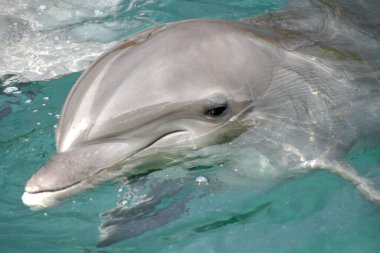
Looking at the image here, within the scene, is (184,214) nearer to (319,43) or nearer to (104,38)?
(319,43)

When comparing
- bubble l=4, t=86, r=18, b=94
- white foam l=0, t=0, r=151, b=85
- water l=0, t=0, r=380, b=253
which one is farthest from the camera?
white foam l=0, t=0, r=151, b=85

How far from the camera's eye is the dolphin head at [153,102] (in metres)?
3.57

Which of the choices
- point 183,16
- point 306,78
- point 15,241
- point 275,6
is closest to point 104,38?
point 183,16

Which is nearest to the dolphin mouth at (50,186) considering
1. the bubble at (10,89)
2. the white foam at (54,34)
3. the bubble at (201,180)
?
the bubble at (201,180)

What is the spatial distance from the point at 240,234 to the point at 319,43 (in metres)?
1.92

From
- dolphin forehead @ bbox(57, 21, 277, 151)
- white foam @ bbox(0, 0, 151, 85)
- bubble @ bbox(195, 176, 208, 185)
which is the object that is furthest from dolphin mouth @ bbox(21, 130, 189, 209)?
white foam @ bbox(0, 0, 151, 85)

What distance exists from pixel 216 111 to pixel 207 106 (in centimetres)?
10

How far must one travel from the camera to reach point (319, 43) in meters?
4.80

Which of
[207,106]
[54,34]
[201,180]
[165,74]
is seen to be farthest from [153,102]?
[54,34]

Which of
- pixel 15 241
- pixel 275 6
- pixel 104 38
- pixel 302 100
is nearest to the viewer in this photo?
pixel 302 100

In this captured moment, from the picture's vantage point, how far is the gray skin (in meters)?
3.59

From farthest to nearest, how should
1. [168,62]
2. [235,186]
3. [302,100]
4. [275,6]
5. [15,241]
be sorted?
1. [275,6]
2. [15,241]
3. [235,186]
4. [302,100]
5. [168,62]

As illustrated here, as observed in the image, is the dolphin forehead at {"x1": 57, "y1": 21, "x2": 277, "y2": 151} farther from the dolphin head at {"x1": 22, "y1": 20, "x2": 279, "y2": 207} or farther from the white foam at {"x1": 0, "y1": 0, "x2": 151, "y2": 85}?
the white foam at {"x1": 0, "y1": 0, "x2": 151, "y2": 85}

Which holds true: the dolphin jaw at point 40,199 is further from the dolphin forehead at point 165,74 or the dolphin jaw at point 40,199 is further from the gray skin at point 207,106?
the dolphin forehead at point 165,74
